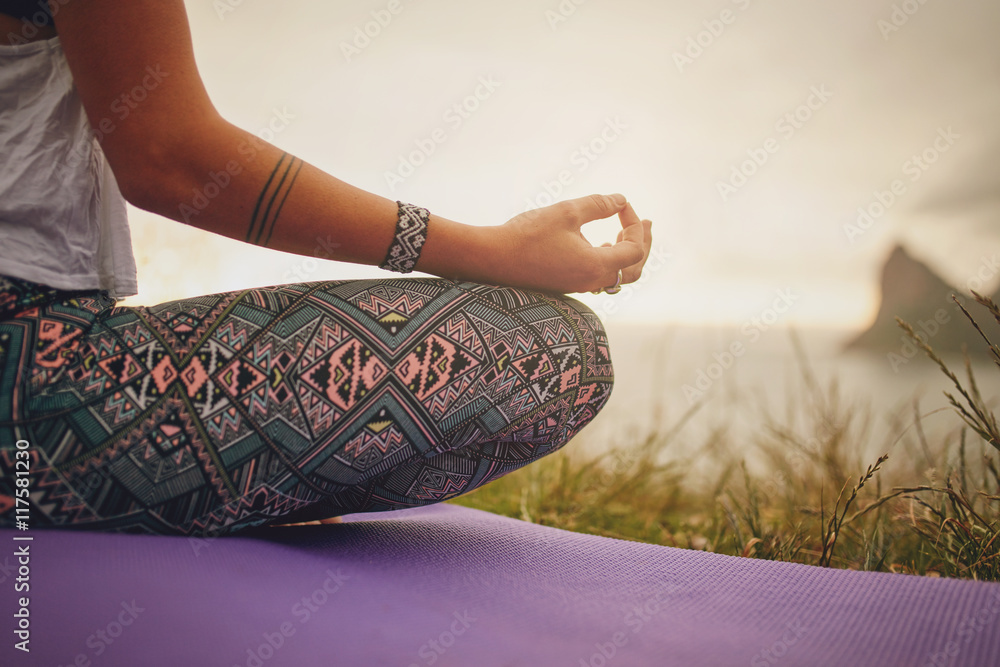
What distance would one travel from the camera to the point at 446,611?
52 cm

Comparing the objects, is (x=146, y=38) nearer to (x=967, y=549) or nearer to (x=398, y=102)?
(x=967, y=549)

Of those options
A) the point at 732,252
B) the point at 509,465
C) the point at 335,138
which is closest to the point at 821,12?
the point at 732,252

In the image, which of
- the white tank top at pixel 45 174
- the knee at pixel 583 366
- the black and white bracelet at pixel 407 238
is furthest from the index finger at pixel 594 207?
the white tank top at pixel 45 174

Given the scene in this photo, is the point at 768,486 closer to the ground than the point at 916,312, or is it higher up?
closer to the ground

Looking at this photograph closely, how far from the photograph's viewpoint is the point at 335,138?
81.7 inches

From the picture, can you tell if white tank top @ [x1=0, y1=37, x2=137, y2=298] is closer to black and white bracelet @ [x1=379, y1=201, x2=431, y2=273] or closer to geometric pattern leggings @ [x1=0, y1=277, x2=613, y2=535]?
geometric pattern leggings @ [x1=0, y1=277, x2=613, y2=535]

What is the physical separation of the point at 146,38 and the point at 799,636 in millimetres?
849

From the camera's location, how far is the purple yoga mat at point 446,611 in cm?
45

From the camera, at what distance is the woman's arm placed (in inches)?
22.2

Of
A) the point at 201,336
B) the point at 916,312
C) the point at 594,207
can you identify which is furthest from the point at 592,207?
the point at 916,312

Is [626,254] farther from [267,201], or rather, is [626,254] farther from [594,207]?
[267,201]

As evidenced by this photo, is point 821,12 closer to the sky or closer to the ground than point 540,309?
closer to the sky

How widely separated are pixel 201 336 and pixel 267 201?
0.17 meters

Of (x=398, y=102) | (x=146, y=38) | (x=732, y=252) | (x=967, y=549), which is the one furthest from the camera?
(x=732, y=252)
